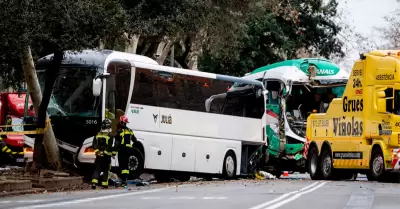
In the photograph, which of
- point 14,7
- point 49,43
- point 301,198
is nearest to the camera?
point 301,198

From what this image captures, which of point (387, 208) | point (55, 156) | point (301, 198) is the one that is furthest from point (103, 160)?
point (387, 208)

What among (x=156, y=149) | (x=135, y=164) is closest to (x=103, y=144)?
(x=135, y=164)

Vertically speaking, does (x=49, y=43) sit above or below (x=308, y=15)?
below

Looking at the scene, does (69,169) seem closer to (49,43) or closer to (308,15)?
(49,43)

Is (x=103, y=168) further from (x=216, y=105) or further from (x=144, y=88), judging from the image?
(x=216, y=105)

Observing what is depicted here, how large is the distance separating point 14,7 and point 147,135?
7.82 metres

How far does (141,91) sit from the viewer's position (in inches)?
1120

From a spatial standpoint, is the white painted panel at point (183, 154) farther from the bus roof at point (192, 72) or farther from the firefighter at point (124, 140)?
the firefighter at point (124, 140)

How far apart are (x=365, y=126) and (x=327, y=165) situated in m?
3.09

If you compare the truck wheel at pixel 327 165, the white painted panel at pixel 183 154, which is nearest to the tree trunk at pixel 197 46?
the truck wheel at pixel 327 165

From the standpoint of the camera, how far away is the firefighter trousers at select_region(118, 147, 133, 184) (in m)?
26.3

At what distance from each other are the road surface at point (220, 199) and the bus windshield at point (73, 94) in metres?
4.14

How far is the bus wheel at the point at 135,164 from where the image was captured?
2811cm

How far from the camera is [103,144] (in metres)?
25.5
